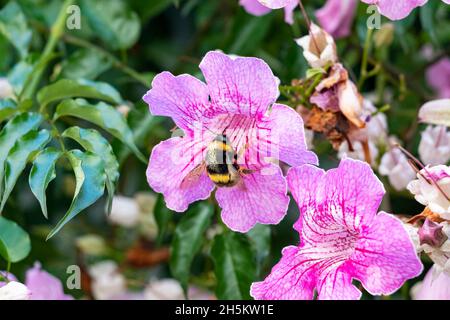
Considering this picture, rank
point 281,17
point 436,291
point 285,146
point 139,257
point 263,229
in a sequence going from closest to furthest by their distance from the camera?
point 285,146
point 436,291
point 263,229
point 281,17
point 139,257

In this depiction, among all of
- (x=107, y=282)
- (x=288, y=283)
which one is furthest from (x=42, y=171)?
(x=107, y=282)

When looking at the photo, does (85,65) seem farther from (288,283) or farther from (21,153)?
(288,283)

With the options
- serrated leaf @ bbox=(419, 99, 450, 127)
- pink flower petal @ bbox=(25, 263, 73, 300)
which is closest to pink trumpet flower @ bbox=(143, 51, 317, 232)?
serrated leaf @ bbox=(419, 99, 450, 127)

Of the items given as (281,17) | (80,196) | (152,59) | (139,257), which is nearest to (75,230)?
(139,257)

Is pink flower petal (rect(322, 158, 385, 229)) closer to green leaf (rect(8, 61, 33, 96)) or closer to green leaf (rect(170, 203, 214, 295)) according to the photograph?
green leaf (rect(170, 203, 214, 295))

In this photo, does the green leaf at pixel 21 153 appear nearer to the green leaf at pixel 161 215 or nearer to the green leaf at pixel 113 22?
the green leaf at pixel 161 215

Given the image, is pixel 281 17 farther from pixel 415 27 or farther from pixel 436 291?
pixel 436 291

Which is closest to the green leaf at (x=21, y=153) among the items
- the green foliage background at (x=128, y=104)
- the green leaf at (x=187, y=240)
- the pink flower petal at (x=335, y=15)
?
the green foliage background at (x=128, y=104)
